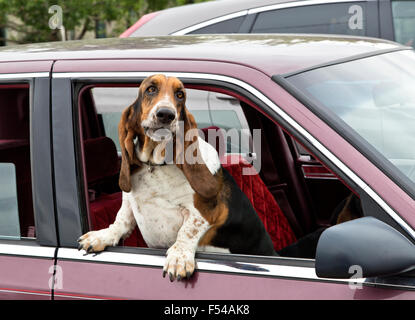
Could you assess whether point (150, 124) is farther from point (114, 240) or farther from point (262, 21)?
point (262, 21)

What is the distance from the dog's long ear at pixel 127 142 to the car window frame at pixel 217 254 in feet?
0.38

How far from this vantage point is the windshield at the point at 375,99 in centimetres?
203

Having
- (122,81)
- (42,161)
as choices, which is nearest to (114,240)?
(42,161)

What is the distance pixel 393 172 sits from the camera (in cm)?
187

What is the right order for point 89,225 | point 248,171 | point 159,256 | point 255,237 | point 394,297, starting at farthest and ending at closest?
point 248,171 < point 255,237 < point 89,225 < point 159,256 < point 394,297

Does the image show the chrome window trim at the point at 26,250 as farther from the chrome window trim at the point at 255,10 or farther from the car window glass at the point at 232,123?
the chrome window trim at the point at 255,10

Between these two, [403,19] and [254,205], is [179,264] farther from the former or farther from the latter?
[403,19]

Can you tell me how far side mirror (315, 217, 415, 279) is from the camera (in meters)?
1.72

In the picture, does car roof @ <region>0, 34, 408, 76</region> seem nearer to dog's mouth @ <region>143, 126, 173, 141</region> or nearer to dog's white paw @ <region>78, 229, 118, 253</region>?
dog's mouth @ <region>143, 126, 173, 141</region>

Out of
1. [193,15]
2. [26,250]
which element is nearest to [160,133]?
[26,250]

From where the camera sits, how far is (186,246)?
2.12m

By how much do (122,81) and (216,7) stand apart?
157 inches

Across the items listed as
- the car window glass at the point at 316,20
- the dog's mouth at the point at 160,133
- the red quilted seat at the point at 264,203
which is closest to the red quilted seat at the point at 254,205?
the red quilted seat at the point at 264,203

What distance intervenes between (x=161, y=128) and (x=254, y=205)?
2.66 feet
